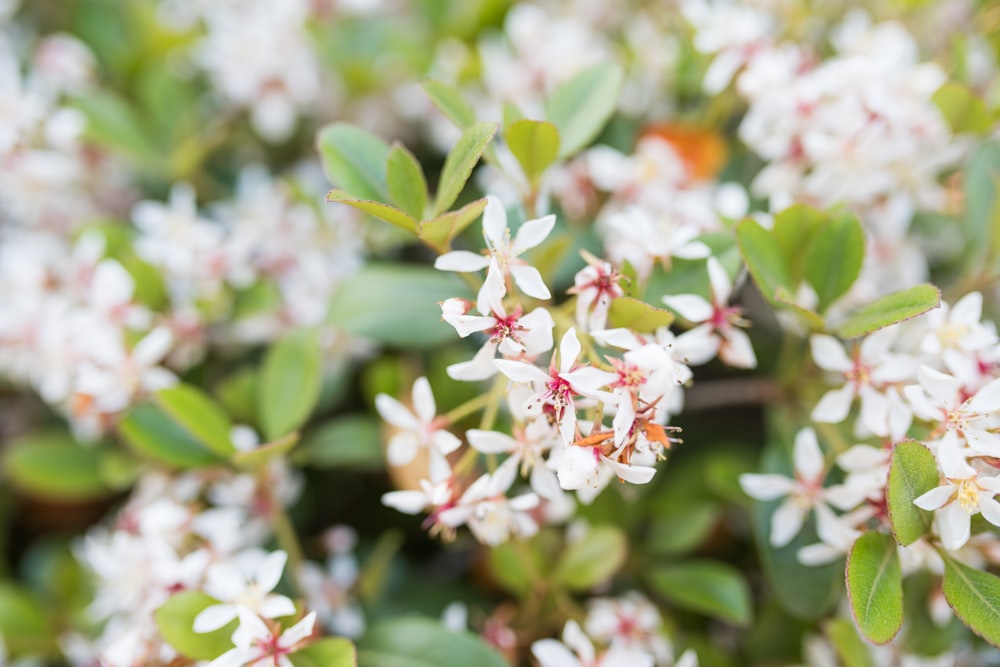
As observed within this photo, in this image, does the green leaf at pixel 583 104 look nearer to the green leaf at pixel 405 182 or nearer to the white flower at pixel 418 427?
the green leaf at pixel 405 182

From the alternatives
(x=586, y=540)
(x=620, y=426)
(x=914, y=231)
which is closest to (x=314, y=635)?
(x=586, y=540)

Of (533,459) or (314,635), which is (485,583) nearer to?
(314,635)

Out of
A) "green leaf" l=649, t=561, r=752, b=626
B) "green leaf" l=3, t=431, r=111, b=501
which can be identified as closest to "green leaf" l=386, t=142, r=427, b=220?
"green leaf" l=649, t=561, r=752, b=626

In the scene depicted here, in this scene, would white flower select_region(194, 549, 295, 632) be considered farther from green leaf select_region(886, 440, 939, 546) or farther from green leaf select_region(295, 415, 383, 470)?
green leaf select_region(886, 440, 939, 546)

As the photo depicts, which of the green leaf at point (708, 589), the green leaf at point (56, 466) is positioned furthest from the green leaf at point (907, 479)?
the green leaf at point (56, 466)

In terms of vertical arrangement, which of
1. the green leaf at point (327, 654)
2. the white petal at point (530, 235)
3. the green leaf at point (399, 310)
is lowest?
the green leaf at point (327, 654)

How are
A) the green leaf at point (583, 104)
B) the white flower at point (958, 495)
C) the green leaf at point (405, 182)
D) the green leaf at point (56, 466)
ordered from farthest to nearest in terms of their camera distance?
the green leaf at point (56, 466) → the green leaf at point (583, 104) → the green leaf at point (405, 182) → the white flower at point (958, 495)

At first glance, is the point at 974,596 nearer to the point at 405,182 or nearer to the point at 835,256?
the point at 835,256
